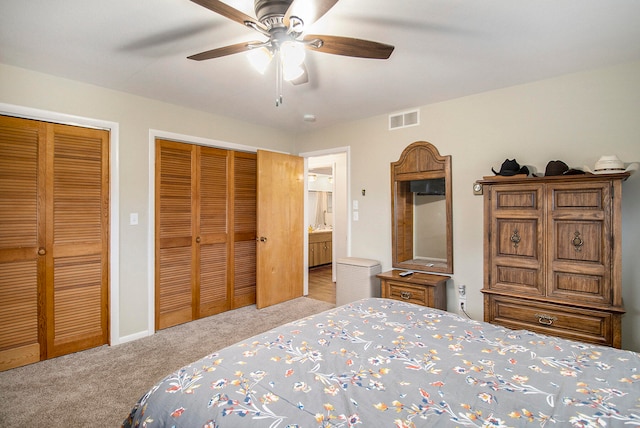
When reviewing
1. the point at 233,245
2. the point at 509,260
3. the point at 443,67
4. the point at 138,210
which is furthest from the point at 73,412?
the point at 443,67

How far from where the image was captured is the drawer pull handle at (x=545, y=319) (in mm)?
2521

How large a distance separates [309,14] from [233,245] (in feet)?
10.5

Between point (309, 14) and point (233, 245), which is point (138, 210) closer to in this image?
point (233, 245)

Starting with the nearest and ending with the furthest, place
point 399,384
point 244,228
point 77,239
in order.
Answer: point 399,384 < point 77,239 < point 244,228

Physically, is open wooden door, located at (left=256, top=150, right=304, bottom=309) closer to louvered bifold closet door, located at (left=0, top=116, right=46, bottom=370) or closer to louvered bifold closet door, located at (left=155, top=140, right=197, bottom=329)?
louvered bifold closet door, located at (left=155, top=140, right=197, bottom=329)

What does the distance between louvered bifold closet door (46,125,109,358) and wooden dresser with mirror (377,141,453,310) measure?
2.90 meters

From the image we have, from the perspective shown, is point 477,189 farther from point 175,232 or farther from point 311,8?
point 175,232

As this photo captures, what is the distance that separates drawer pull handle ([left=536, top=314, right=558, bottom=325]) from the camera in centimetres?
252

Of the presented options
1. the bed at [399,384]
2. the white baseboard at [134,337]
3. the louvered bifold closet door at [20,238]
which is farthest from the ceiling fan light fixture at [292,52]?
the white baseboard at [134,337]

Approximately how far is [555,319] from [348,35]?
2616 mm

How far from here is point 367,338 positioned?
167 cm

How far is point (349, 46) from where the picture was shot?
1822 mm

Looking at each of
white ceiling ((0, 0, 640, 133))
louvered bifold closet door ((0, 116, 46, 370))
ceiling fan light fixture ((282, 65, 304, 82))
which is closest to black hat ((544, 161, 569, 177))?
white ceiling ((0, 0, 640, 133))

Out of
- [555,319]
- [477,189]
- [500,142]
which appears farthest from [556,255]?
[500,142]
